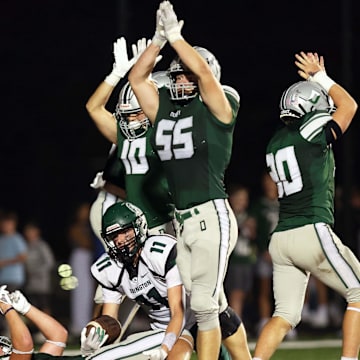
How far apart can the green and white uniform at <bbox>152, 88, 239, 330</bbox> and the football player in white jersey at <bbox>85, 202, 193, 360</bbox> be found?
10 cm

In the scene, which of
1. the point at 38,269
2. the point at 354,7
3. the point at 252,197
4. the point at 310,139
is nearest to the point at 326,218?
the point at 310,139

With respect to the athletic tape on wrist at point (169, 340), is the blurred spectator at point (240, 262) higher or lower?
lower

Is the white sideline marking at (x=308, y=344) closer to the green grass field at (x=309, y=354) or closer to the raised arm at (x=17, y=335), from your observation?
the green grass field at (x=309, y=354)

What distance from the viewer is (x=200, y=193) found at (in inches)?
311

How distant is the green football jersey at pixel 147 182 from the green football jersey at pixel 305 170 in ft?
2.65

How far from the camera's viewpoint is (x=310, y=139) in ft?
27.1

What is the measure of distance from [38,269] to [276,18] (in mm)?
6562

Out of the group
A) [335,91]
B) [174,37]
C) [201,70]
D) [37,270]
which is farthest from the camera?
[37,270]

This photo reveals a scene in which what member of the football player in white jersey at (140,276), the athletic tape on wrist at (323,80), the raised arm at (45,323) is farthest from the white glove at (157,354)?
the athletic tape on wrist at (323,80)

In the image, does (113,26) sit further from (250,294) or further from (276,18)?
(250,294)

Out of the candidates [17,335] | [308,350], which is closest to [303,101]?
[17,335]

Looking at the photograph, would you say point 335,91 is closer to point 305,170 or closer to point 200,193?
point 305,170

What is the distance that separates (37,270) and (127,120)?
575 cm

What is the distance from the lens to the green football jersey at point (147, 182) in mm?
8812
